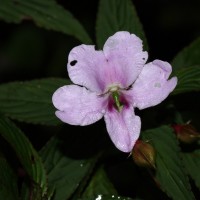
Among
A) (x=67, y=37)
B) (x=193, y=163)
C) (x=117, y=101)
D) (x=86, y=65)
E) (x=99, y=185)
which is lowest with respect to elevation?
(x=67, y=37)

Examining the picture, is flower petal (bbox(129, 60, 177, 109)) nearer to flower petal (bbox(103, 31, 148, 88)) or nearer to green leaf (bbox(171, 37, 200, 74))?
flower petal (bbox(103, 31, 148, 88))

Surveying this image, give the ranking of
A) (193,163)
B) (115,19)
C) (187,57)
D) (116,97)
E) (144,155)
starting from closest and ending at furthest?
(144,155) < (116,97) < (193,163) < (115,19) < (187,57)

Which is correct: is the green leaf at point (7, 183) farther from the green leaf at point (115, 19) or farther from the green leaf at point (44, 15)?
the green leaf at point (44, 15)

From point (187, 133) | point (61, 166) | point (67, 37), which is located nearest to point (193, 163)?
point (187, 133)

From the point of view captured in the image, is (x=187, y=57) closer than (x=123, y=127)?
No

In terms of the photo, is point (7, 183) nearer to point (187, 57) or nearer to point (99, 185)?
point (99, 185)

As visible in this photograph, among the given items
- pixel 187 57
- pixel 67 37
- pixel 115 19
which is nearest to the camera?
pixel 115 19
